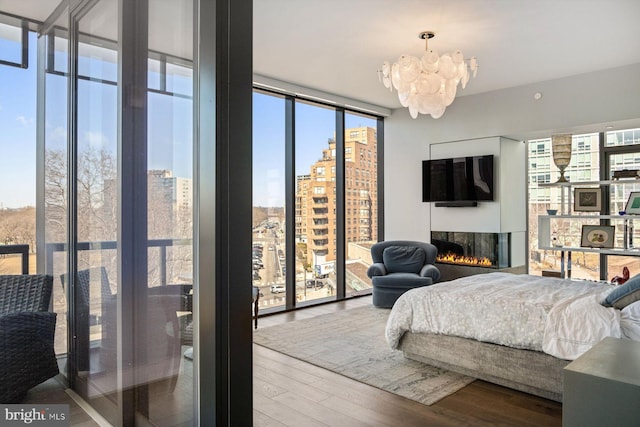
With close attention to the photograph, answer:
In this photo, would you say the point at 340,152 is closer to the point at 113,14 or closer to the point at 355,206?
the point at 355,206

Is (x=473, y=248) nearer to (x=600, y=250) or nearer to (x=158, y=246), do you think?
(x=600, y=250)

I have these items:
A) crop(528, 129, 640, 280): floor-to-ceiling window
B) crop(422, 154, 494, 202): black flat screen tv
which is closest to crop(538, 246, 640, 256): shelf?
crop(528, 129, 640, 280): floor-to-ceiling window

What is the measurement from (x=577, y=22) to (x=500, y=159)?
2.35 m

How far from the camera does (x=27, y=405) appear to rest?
3.80ft

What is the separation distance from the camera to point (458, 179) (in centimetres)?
633

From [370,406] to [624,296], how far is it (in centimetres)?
181

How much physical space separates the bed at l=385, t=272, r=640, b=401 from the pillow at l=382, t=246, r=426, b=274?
219 centimetres

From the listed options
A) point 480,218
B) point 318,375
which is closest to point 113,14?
point 318,375

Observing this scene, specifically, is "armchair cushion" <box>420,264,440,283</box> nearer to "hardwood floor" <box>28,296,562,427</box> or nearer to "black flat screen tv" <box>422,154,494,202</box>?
"black flat screen tv" <box>422,154,494,202</box>

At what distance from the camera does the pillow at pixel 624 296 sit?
280cm

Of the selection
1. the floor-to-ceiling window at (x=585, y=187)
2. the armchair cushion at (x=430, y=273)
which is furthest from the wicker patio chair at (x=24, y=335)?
the floor-to-ceiling window at (x=585, y=187)

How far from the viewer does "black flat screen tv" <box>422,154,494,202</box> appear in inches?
239

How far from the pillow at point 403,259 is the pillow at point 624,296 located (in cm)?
331

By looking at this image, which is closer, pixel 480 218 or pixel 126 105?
pixel 126 105
